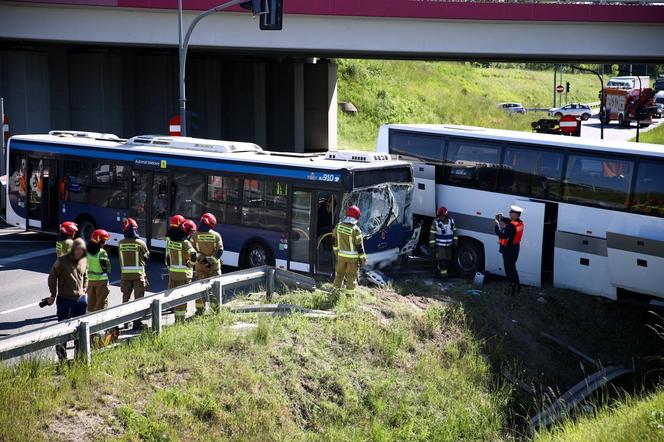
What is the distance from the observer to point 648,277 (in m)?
15.9

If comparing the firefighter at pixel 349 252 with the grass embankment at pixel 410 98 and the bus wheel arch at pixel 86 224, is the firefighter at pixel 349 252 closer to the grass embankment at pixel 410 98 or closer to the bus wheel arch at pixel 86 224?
the bus wheel arch at pixel 86 224

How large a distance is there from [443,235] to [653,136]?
35707 mm

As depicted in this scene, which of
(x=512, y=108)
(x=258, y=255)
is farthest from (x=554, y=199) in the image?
(x=512, y=108)

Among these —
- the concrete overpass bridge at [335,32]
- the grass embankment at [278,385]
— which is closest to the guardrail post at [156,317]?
the grass embankment at [278,385]

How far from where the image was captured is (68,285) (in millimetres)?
11859

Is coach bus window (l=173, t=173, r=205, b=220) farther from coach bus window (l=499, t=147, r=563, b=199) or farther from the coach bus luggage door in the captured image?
the coach bus luggage door

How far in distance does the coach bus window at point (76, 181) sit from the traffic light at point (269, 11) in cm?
554

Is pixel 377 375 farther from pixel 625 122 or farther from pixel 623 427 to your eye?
pixel 625 122

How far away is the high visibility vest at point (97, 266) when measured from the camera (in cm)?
1244

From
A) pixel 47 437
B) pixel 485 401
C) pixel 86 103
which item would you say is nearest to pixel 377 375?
pixel 485 401

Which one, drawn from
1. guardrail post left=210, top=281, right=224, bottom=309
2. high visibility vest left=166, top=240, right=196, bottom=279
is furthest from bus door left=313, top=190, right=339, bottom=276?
guardrail post left=210, top=281, right=224, bottom=309

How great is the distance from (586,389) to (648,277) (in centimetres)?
306

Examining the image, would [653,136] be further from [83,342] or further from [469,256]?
[83,342]

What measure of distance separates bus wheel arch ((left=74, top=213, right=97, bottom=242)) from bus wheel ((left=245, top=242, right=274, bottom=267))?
462 cm
